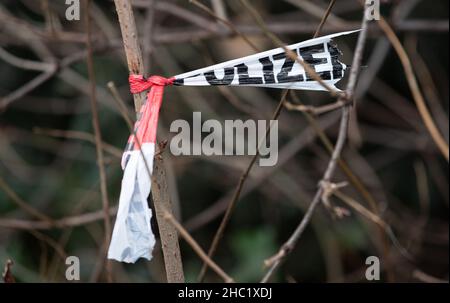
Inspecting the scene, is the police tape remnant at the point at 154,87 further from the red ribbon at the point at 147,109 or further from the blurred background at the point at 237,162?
the blurred background at the point at 237,162

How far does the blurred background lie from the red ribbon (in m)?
1.30

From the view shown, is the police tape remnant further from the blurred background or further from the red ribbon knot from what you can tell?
the blurred background

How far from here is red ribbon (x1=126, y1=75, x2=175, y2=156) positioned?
82 cm

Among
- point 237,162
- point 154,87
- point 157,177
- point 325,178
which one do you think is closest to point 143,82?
point 154,87

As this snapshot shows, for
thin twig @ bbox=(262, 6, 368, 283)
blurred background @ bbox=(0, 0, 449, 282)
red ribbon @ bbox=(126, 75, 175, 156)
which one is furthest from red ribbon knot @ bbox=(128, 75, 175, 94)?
blurred background @ bbox=(0, 0, 449, 282)

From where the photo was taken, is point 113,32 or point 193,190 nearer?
point 113,32

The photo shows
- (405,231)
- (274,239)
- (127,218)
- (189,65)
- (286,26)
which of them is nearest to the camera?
(127,218)

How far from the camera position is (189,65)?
2.54 m

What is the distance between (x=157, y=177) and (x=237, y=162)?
56.2 inches

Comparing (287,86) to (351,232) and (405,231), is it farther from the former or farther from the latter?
(351,232)

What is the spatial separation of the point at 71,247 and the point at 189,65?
2.65ft

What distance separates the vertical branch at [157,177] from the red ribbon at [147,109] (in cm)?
1

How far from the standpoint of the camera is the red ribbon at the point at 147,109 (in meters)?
0.82
